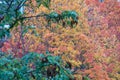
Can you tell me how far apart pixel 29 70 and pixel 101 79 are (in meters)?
10.5

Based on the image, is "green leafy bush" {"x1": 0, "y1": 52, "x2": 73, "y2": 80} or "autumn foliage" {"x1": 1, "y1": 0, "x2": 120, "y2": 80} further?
"autumn foliage" {"x1": 1, "y1": 0, "x2": 120, "y2": 80}

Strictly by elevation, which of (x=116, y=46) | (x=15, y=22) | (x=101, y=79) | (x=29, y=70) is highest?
(x=15, y=22)

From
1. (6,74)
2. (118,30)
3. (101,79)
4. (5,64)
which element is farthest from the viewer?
(118,30)

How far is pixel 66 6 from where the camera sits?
15055 millimetres

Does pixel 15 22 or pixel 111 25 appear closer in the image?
pixel 15 22

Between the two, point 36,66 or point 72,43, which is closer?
point 36,66

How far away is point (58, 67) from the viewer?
4.56 m

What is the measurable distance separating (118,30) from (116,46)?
4421mm

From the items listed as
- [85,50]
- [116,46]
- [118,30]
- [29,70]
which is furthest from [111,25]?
[29,70]

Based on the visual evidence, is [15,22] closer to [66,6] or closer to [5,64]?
[5,64]

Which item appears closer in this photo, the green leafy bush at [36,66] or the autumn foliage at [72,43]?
the green leafy bush at [36,66]

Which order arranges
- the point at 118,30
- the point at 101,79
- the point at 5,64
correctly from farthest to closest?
1. the point at 118,30
2. the point at 101,79
3. the point at 5,64

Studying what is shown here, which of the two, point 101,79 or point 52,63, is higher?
point 52,63

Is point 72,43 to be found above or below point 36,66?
below
